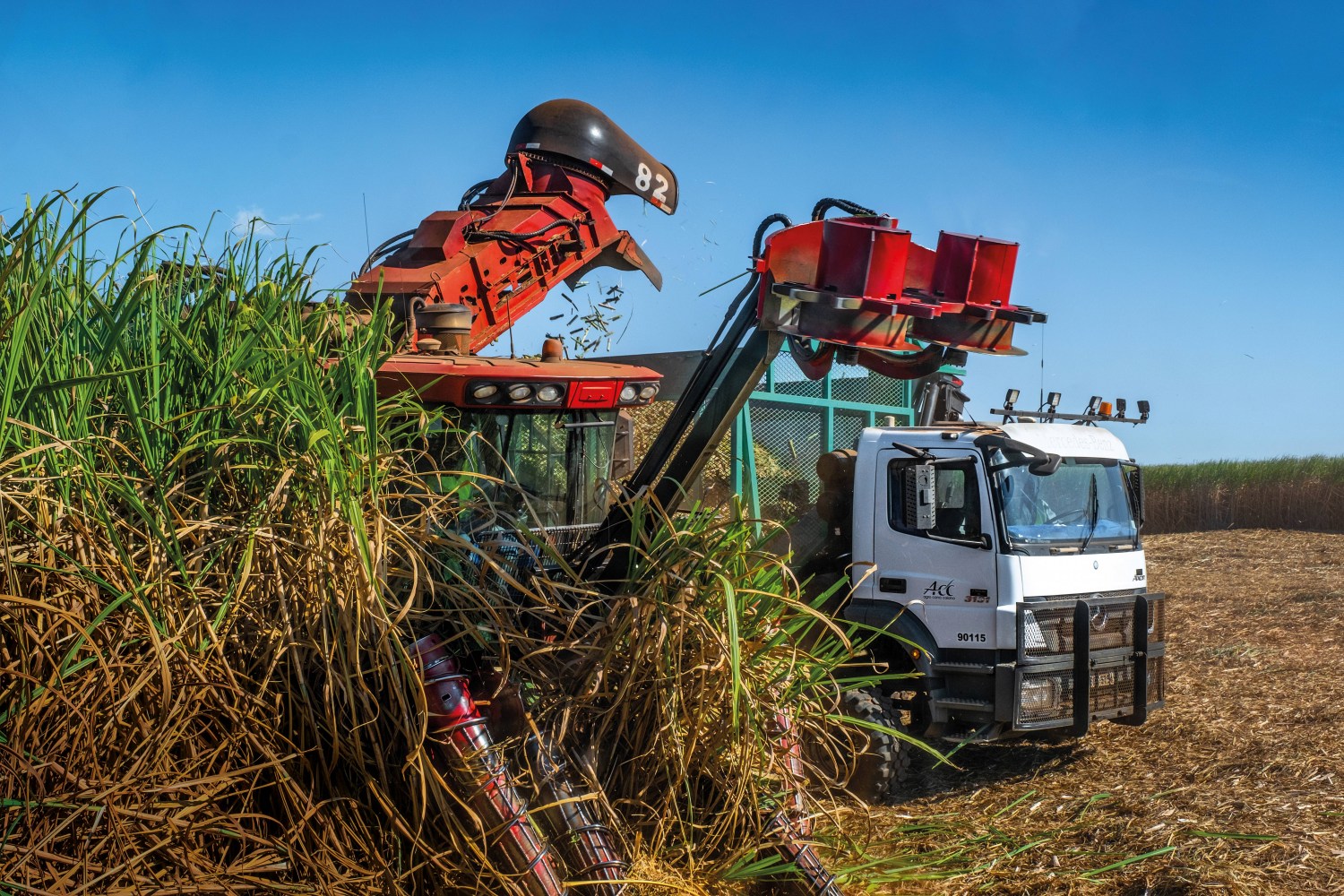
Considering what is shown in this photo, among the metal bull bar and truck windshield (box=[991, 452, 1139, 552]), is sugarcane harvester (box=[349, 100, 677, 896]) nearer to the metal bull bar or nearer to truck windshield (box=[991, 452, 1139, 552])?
truck windshield (box=[991, 452, 1139, 552])

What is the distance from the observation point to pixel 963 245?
15.2ft

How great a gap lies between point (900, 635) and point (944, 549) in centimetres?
55

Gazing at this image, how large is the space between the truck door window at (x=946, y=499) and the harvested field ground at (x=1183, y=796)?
147 centimetres

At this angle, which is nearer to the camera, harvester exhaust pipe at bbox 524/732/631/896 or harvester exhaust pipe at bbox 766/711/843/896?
harvester exhaust pipe at bbox 524/732/631/896

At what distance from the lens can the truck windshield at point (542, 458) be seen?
487 centimetres

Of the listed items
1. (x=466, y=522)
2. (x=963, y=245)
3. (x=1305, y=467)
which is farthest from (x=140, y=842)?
(x=1305, y=467)

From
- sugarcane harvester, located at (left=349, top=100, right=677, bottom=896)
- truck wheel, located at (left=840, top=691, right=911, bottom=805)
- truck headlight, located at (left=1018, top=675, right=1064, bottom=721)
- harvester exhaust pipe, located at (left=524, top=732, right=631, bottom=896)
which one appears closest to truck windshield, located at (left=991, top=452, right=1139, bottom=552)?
truck headlight, located at (left=1018, top=675, right=1064, bottom=721)

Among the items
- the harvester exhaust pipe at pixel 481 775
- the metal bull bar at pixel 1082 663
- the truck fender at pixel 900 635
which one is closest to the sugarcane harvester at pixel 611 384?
the harvester exhaust pipe at pixel 481 775

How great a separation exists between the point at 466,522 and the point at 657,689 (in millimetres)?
1099

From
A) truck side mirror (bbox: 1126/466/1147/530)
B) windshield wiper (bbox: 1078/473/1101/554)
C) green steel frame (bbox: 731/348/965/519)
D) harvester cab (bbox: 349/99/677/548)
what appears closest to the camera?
harvester cab (bbox: 349/99/677/548)

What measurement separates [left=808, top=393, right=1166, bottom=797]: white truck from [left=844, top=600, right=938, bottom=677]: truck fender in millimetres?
10

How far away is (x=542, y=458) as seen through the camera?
16.9 ft

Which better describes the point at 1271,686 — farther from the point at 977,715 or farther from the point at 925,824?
the point at 925,824

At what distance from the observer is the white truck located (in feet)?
20.6
